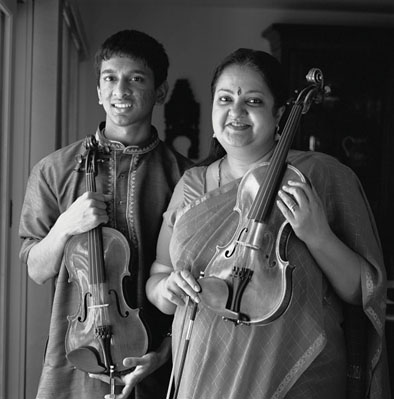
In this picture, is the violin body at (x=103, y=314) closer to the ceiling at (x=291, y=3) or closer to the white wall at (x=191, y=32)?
the white wall at (x=191, y=32)

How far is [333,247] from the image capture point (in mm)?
1384

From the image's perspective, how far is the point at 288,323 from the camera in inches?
54.9

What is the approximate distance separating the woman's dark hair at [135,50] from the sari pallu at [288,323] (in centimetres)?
47

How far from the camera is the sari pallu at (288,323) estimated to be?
4.54ft

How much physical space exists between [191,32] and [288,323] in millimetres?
3451

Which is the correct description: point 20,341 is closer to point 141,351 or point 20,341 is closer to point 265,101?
point 141,351

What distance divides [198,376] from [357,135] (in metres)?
3.33

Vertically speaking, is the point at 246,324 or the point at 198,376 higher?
the point at 246,324

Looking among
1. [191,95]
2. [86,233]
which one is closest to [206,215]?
[86,233]

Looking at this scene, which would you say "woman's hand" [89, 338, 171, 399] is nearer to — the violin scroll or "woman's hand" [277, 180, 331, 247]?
"woman's hand" [277, 180, 331, 247]

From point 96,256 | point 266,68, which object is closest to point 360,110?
point 266,68

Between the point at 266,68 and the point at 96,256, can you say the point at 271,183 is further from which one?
the point at 96,256

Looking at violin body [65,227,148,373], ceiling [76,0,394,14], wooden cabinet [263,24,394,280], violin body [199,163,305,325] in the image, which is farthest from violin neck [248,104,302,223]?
ceiling [76,0,394,14]

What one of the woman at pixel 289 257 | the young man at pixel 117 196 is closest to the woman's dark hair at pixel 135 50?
the young man at pixel 117 196
